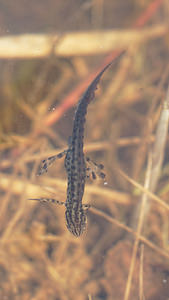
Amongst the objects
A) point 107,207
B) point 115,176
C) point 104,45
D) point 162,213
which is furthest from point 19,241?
point 104,45

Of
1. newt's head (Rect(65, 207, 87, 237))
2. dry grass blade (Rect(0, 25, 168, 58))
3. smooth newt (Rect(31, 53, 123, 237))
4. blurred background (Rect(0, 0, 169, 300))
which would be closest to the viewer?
smooth newt (Rect(31, 53, 123, 237))

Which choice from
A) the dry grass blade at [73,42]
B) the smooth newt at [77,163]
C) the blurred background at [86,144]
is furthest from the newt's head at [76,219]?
the dry grass blade at [73,42]

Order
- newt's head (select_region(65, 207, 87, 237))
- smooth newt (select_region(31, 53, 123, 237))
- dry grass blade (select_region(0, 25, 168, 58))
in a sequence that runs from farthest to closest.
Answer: dry grass blade (select_region(0, 25, 168, 58)) < newt's head (select_region(65, 207, 87, 237)) < smooth newt (select_region(31, 53, 123, 237))

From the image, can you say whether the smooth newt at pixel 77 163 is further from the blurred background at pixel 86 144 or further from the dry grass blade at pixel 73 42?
the dry grass blade at pixel 73 42

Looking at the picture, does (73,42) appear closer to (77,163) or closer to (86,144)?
(86,144)

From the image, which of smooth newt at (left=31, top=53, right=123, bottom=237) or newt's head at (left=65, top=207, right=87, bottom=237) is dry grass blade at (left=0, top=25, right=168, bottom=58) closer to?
smooth newt at (left=31, top=53, right=123, bottom=237)

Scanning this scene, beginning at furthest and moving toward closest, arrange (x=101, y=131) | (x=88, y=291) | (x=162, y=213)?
(x=101, y=131) < (x=162, y=213) < (x=88, y=291)

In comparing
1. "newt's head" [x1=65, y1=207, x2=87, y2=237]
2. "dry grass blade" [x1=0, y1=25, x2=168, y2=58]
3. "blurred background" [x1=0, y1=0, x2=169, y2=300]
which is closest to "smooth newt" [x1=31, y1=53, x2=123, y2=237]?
"newt's head" [x1=65, y1=207, x2=87, y2=237]

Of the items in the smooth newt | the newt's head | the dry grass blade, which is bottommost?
the newt's head

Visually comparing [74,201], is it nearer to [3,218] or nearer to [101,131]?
[3,218]
